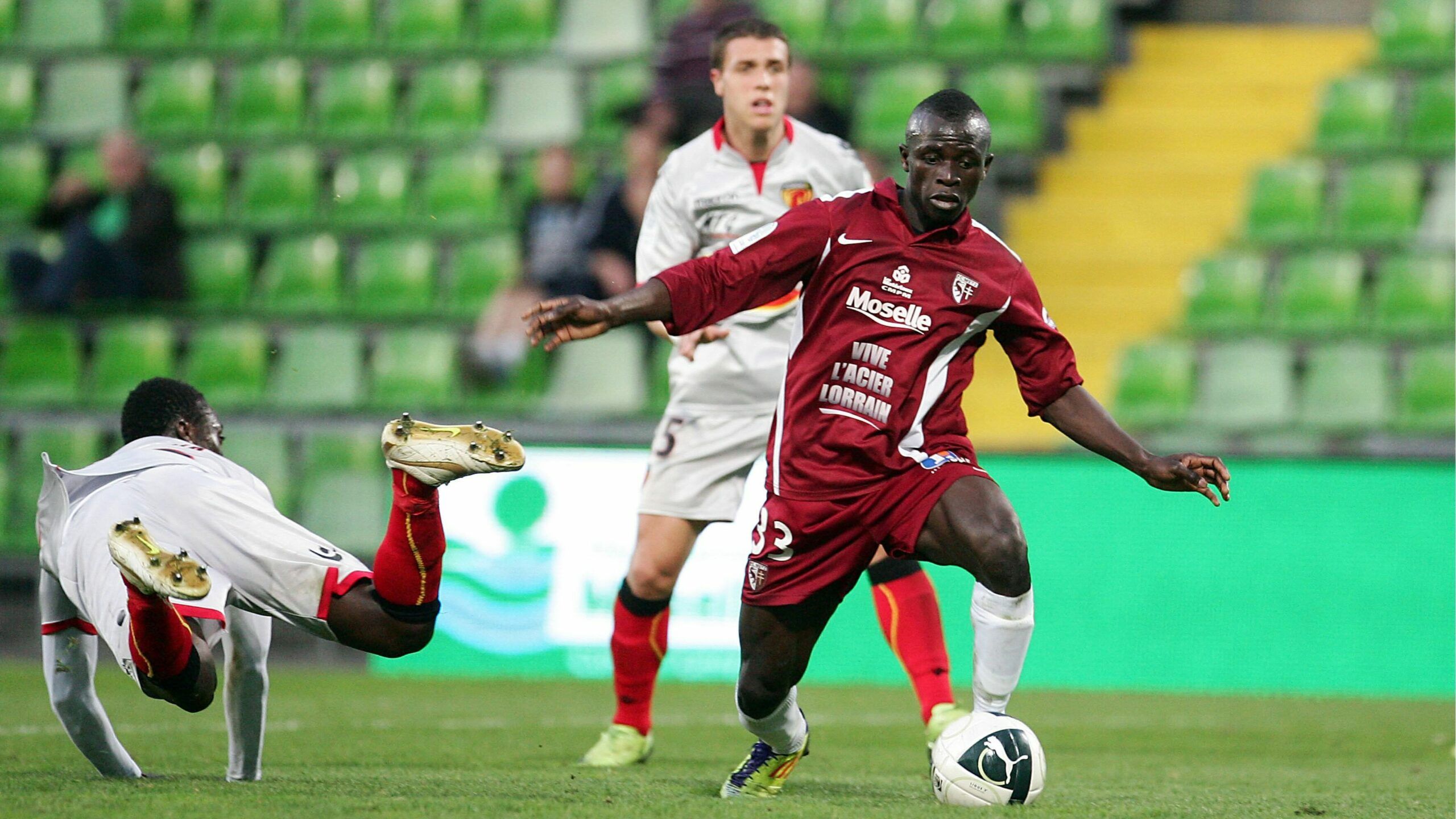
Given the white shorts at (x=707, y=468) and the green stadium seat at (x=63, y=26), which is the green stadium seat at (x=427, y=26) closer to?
the green stadium seat at (x=63, y=26)

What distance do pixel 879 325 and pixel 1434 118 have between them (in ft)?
27.0

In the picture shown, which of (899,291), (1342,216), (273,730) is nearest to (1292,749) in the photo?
(899,291)

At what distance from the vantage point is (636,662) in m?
6.33

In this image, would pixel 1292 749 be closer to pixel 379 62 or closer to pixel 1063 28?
pixel 1063 28

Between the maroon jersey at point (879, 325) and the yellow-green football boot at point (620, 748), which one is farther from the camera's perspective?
the yellow-green football boot at point (620, 748)

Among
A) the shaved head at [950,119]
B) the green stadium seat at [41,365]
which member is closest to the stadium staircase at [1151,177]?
the green stadium seat at [41,365]

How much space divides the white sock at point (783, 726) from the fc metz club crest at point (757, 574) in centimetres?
32

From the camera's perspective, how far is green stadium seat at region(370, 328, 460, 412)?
1111 cm

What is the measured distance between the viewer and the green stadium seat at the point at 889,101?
12.1 metres

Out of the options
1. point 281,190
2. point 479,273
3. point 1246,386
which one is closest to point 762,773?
point 1246,386

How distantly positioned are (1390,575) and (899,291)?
5212 mm

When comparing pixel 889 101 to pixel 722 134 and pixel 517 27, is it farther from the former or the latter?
pixel 722 134

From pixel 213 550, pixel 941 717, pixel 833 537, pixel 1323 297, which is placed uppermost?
pixel 833 537

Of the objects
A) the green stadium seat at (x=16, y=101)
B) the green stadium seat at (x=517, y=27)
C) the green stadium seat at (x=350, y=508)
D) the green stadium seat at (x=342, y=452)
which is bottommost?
the green stadium seat at (x=350, y=508)
